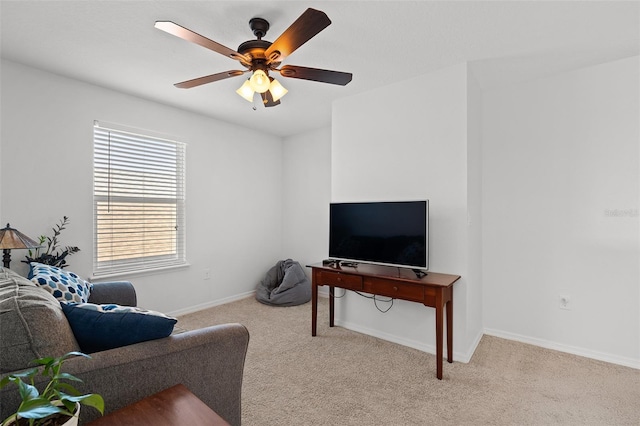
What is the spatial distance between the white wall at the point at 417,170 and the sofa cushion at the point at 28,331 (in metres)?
2.46

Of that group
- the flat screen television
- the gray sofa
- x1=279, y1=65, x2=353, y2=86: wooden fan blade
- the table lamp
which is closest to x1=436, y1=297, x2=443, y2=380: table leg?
the flat screen television

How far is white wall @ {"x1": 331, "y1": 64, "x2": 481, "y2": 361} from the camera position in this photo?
2.61 metres

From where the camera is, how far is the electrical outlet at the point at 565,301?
8.97 ft

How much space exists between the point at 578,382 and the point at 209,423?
255 cm

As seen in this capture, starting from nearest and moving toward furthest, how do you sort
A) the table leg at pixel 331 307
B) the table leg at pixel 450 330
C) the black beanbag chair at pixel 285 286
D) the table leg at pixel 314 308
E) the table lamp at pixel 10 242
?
the table lamp at pixel 10 242 < the table leg at pixel 450 330 < the table leg at pixel 314 308 < the table leg at pixel 331 307 < the black beanbag chair at pixel 285 286

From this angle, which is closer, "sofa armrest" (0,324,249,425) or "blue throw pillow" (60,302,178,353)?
"sofa armrest" (0,324,249,425)

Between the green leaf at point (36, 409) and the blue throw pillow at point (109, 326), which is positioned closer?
the green leaf at point (36, 409)

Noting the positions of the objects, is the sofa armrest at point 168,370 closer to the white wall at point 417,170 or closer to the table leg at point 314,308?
the table leg at point 314,308

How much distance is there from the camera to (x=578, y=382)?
2215mm

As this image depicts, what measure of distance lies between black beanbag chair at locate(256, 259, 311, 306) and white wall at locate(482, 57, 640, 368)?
2154 millimetres

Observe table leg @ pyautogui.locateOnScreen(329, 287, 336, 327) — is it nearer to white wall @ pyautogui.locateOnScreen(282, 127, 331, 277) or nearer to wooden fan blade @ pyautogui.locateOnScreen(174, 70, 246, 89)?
white wall @ pyautogui.locateOnScreen(282, 127, 331, 277)

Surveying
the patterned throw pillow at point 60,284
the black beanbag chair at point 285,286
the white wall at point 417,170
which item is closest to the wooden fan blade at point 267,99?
the white wall at point 417,170

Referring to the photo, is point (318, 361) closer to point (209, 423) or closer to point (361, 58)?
point (209, 423)

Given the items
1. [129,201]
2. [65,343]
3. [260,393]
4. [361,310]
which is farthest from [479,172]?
[129,201]
